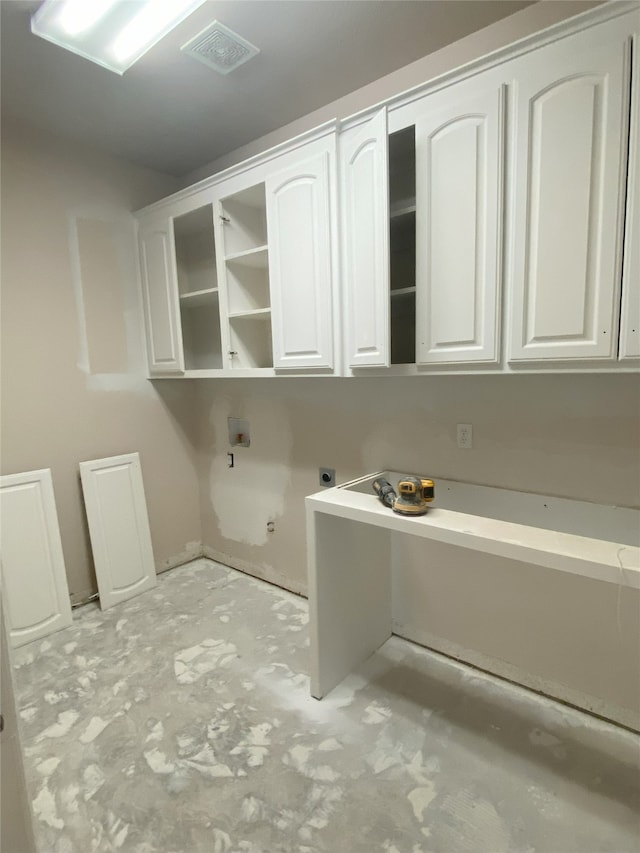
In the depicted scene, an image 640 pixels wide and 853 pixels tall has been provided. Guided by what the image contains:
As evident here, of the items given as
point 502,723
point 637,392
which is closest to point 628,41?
point 637,392

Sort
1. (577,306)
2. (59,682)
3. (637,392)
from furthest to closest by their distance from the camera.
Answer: (59,682)
(637,392)
(577,306)

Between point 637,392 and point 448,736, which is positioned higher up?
point 637,392

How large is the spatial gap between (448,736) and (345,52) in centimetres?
282

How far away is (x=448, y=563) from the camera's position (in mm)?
2092

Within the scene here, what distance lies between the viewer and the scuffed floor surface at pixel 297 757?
1.33m

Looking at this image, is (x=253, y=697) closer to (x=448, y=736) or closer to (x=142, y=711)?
(x=142, y=711)

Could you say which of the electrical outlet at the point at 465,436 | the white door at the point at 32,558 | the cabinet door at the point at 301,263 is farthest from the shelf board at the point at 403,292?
Result: the white door at the point at 32,558

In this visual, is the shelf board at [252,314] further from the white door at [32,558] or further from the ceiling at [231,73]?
the white door at [32,558]

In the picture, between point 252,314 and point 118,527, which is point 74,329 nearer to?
point 252,314

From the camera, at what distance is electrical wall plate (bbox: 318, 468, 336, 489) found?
2498 millimetres

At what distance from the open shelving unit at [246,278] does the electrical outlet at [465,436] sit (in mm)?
1118

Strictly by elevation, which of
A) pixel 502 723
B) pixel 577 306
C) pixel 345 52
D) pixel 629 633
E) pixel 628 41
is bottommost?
pixel 502 723

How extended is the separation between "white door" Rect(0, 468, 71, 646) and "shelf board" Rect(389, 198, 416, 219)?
88.8 inches

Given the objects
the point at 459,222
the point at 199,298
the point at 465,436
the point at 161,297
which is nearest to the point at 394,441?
the point at 465,436
